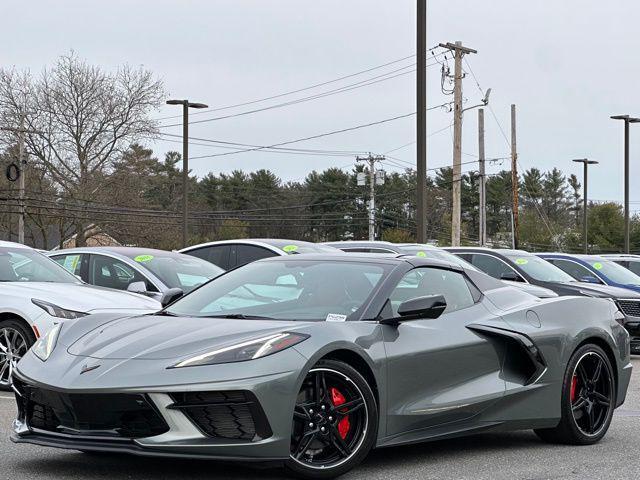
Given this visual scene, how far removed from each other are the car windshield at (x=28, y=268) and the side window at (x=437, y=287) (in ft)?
15.9

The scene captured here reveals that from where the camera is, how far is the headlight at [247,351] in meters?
5.10

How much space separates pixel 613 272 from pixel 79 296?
40.1 ft

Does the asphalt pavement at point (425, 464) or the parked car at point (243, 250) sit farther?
the parked car at point (243, 250)

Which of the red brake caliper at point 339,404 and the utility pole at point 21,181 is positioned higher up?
the utility pole at point 21,181

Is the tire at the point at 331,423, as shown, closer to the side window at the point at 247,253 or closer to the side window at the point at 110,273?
the side window at the point at 110,273

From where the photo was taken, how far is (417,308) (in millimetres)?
5879

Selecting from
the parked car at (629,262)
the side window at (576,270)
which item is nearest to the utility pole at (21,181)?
the parked car at (629,262)

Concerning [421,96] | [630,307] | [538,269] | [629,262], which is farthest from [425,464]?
[629,262]

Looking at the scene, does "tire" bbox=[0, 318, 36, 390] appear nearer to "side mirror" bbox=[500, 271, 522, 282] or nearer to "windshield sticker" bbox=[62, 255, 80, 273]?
"windshield sticker" bbox=[62, 255, 80, 273]

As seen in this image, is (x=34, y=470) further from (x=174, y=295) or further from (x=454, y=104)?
(x=454, y=104)

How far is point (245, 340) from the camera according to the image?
208 inches

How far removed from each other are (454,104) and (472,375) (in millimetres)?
31845

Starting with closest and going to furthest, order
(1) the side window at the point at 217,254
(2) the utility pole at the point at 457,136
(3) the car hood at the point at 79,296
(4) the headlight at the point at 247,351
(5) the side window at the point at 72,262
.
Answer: (4) the headlight at the point at 247,351 < (3) the car hood at the point at 79,296 < (5) the side window at the point at 72,262 < (1) the side window at the point at 217,254 < (2) the utility pole at the point at 457,136

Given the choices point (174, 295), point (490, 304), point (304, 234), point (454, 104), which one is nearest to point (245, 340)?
point (174, 295)
